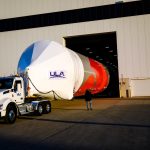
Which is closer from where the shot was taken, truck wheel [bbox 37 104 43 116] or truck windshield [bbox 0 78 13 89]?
truck windshield [bbox 0 78 13 89]

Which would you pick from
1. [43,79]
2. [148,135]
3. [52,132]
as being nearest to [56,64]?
[43,79]

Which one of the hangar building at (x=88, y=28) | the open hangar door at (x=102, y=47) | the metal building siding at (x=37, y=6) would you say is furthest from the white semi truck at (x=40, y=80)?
the open hangar door at (x=102, y=47)

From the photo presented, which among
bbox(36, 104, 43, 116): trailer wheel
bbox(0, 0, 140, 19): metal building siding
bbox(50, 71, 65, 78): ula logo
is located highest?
bbox(0, 0, 140, 19): metal building siding

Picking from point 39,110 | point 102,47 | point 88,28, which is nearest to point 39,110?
point 39,110

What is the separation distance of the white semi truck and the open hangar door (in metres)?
20.0

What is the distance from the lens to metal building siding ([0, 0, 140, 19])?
39000mm

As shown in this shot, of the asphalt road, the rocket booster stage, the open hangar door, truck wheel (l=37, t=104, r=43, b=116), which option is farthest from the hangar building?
the asphalt road

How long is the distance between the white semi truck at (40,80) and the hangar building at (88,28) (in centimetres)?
1732

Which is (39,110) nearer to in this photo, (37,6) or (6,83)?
(6,83)

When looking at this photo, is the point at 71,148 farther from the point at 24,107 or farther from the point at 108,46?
the point at 108,46

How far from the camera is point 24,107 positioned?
60.4ft

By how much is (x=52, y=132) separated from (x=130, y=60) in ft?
85.5

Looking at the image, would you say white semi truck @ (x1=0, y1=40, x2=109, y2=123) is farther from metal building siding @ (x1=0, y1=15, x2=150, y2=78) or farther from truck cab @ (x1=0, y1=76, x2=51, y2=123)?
metal building siding @ (x1=0, y1=15, x2=150, y2=78)

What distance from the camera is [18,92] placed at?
18.0 meters
